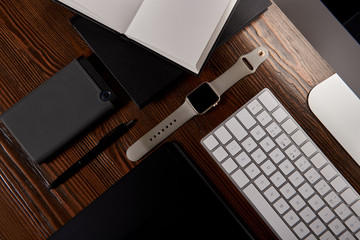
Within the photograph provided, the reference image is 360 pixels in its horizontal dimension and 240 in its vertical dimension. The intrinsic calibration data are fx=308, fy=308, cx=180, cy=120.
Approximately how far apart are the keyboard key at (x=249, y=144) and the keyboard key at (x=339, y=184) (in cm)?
15

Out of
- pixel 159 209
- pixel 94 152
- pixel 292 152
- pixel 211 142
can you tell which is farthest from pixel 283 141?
pixel 94 152

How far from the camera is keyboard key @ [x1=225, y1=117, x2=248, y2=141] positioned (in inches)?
22.0

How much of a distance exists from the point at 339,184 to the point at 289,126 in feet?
0.43

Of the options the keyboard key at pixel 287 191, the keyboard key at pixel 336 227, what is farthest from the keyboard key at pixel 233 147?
the keyboard key at pixel 336 227

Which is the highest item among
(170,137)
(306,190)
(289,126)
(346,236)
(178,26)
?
(178,26)

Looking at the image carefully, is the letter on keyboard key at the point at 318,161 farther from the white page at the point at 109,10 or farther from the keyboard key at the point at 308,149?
the white page at the point at 109,10

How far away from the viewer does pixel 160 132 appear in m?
0.60

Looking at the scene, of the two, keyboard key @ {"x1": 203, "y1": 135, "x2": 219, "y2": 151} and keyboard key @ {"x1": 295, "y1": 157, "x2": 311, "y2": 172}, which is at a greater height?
keyboard key @ {"x1": 203, "y1": 135, "x2": 219, "y2": 151}

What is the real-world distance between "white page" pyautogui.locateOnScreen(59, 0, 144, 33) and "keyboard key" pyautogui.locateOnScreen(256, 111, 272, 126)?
0.29 m

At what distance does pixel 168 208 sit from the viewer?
0.56 metres

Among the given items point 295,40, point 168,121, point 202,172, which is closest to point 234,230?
point 202,172

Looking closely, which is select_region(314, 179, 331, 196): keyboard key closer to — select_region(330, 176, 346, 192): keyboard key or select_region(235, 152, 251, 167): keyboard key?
select_region(330, 176, 346, 192): keyboard key

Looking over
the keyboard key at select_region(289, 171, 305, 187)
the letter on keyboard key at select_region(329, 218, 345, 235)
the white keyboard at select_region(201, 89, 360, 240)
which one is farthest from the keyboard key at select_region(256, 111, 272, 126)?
the letter on keyboard key at select_region(329, 218, 345, 235)

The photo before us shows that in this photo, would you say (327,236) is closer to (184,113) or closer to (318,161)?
(318,161)
